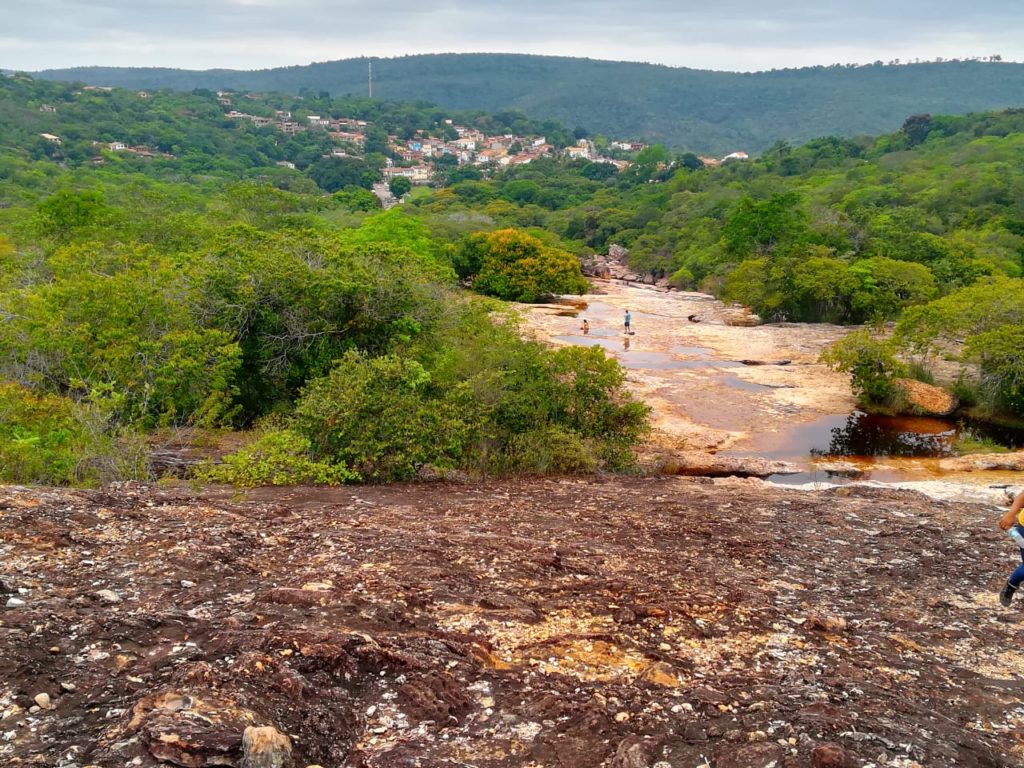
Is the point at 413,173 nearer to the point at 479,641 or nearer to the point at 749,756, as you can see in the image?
the point at 479,641

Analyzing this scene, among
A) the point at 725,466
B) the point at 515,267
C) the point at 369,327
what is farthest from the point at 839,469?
the point at 515,267

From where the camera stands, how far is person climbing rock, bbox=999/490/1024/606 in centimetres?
672

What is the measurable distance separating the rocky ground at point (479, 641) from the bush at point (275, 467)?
108 cm

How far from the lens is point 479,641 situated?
5.88 metres

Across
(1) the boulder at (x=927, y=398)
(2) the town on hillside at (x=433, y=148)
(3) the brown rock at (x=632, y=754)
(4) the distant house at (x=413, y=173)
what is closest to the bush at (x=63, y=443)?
(3) the brown rock at (x=632, y=754)

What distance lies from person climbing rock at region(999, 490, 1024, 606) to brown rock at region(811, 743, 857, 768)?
3411 mm

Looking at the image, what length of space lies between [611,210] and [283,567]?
71679mm

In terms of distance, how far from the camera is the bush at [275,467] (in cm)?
1088

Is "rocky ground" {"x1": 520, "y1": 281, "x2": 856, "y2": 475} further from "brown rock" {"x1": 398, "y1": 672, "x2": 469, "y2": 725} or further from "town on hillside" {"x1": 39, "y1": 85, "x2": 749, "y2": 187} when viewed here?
"town on hillside" {"x1": 39, "y1": 85, "x2": 749, "y2": 187}

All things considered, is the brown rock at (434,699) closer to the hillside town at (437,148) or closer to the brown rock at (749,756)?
the brown rock at (749,756)

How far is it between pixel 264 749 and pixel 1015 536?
6.51 metres

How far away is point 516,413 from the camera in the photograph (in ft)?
46.2

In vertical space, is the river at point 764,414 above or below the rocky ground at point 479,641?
below

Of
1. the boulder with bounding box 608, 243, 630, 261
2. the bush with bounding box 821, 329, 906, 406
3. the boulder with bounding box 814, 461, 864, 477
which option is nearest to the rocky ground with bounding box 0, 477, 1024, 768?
the boulder with bounding box 814, 461, 864, 477
